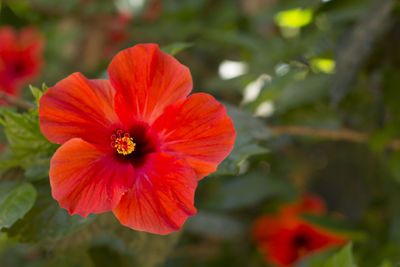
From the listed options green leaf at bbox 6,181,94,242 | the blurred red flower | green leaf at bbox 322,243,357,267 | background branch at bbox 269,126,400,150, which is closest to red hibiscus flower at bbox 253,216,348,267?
the blurred red flower

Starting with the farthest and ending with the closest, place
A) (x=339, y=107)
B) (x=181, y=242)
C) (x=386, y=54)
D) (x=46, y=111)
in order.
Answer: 1. (x=181, y=242)
2. (x=339, y=107)
3. (x=386, y=54)
4. (x=46, y=111)

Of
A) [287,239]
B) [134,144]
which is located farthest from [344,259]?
[287,239]

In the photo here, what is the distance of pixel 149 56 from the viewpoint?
42 centimetres

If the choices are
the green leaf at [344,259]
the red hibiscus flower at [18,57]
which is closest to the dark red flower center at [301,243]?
the green leaf at [344,259]

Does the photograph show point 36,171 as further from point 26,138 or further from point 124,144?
point 124,144

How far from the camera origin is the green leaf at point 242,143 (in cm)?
51

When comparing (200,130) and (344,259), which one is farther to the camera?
(344,259)

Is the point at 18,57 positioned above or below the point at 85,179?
below

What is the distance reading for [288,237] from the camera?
116cm

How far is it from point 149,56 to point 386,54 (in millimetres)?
621

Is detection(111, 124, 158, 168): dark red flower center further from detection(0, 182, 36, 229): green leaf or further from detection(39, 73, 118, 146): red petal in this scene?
detection(0, 182, 36, 229): green leaf

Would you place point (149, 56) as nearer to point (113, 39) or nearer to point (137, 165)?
point (137, 165)

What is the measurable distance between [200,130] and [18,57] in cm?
117

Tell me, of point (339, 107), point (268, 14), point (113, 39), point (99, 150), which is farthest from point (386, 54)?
point (113, 39)
